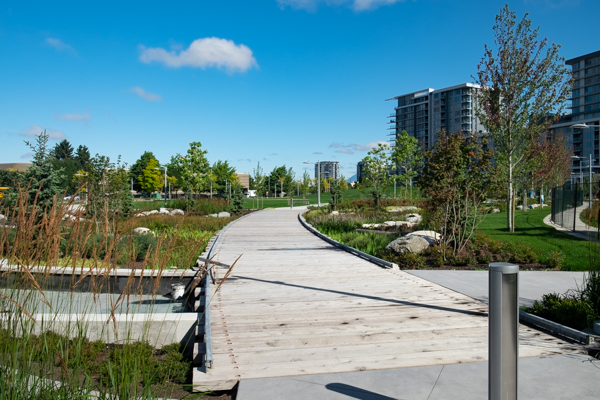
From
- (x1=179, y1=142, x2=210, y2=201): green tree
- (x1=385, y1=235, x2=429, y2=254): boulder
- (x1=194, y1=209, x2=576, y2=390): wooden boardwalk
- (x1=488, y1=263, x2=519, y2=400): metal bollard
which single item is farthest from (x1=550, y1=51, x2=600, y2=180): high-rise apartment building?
(x1=488, y1=263, x2=519, y2=400): metal bollard

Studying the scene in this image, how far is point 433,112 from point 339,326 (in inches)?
4222

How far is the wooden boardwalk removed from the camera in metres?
3.66

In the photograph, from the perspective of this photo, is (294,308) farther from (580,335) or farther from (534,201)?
(534,201)

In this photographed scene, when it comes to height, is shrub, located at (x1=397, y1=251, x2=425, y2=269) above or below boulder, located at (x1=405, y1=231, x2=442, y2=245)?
below

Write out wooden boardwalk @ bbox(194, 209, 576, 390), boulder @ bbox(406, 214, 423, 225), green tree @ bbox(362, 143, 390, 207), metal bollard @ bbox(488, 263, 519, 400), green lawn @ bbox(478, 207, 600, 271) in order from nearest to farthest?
metal bollard @ bbox(488, 263, 519, 400), wooden boardwalk @ bbox(194, 209, 576, 390), green lawn @ bbox(478, 207, 600, 271), boulder @ bbox(406, 214, 423, 225), green tree @ bbox(362, 143, 390, 207)

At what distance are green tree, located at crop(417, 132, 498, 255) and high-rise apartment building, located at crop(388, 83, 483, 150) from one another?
87.0m

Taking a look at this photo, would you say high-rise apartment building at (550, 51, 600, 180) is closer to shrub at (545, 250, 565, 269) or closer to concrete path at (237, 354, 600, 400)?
shrub at (545, 250, 565, 269)

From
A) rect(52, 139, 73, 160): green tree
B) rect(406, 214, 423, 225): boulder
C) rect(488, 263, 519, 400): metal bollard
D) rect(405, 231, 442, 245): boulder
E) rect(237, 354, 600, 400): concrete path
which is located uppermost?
rect(52, 139, 73, 160): green tree

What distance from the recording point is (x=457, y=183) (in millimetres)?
9602

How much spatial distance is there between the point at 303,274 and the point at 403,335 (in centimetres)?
357

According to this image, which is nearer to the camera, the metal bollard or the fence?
the metal bollard

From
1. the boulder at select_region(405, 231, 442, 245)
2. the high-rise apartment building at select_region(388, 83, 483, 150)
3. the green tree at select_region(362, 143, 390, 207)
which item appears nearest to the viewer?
the boulder at select_region(405, 231, 442, 245)

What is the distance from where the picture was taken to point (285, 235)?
1499 cm

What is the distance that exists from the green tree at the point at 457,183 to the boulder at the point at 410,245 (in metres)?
0.49
